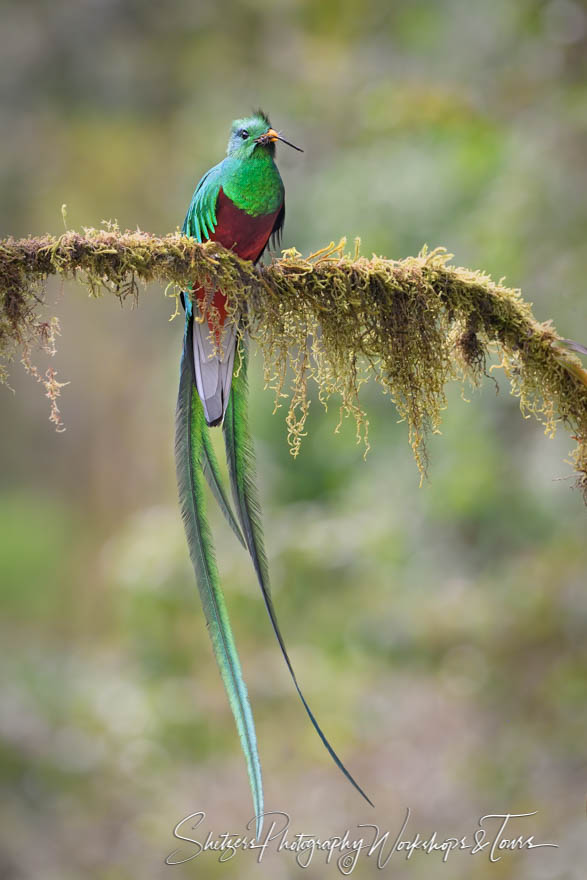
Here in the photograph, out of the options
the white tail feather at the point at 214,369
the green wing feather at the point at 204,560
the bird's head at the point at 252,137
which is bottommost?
the green wing feather at the point at 204,560

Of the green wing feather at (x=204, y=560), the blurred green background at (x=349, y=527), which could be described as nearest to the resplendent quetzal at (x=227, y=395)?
the green wing feather at (x=204, y=560)

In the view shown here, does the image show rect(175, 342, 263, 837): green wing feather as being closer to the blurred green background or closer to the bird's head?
the bird's head

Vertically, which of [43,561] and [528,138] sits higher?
[43,561]

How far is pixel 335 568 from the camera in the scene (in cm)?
361

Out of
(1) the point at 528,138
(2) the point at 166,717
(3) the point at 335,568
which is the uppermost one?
(1) the point at 528,138

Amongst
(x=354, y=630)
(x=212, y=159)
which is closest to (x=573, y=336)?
(x=354, y=630)

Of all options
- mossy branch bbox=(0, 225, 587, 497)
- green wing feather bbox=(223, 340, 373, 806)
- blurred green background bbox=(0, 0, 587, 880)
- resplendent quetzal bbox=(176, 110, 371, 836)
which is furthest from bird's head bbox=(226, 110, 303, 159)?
blurred green background bbox=(0, 0, 587, 880)

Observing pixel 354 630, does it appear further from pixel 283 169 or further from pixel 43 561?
pixel 43 561

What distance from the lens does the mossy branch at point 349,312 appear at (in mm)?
1588

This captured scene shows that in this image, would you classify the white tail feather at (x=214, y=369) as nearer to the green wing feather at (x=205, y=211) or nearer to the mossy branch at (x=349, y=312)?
the mossy branch at (x=349, y=312)

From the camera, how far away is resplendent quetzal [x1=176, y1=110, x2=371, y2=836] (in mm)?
1521

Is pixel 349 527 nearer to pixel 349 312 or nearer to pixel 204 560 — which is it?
pixel 349 312

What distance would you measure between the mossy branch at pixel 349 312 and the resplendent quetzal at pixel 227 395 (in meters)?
0.09

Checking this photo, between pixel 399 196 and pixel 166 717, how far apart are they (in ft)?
8.31
